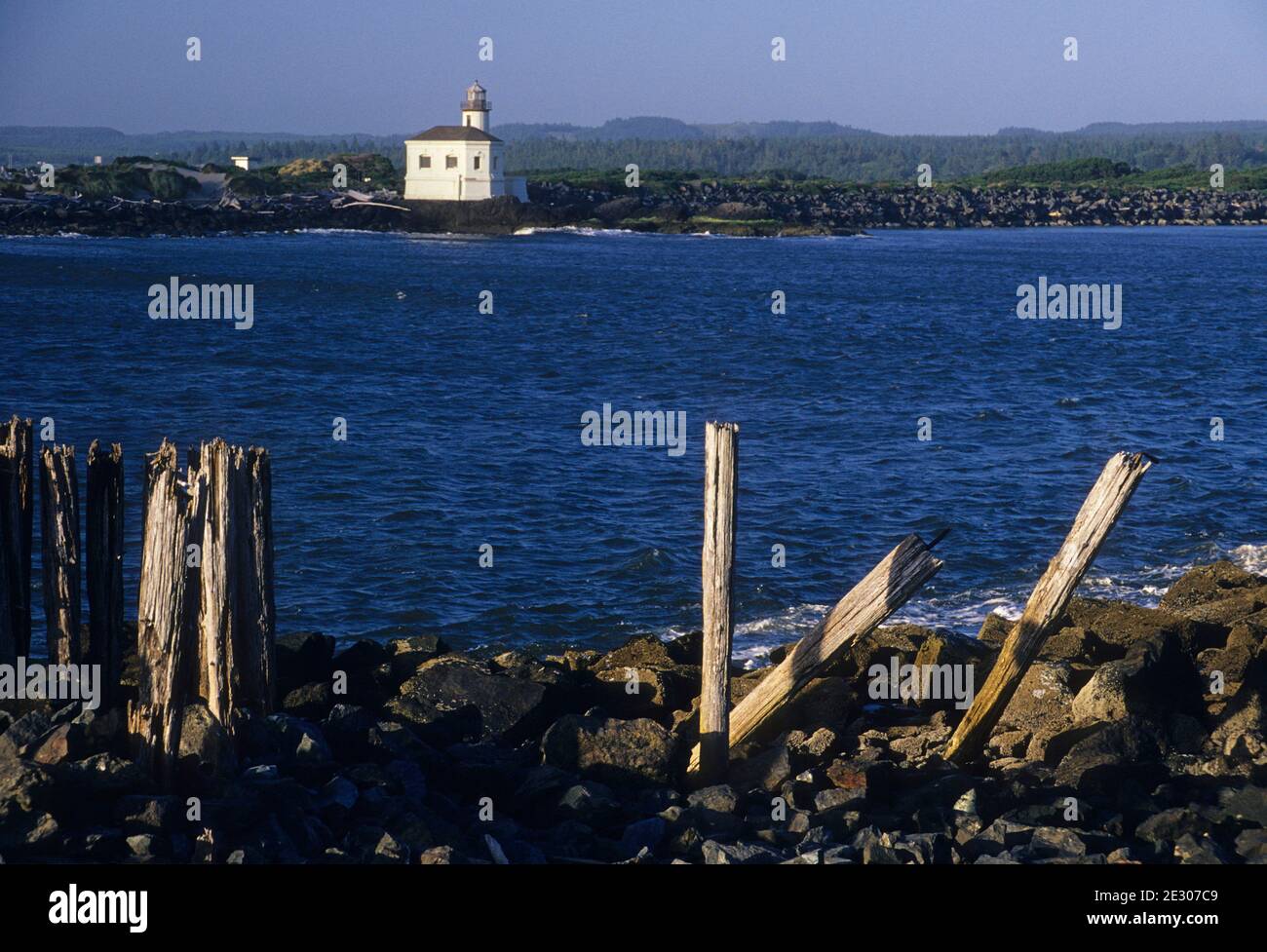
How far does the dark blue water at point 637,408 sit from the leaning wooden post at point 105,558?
6.43m

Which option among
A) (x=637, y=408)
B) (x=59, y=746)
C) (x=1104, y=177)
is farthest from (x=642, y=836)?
(x=1104, y=177)

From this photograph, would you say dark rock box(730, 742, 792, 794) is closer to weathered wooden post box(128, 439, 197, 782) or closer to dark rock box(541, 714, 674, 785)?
dark rock box(541, 714, 674, 785)

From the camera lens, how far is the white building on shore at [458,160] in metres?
103

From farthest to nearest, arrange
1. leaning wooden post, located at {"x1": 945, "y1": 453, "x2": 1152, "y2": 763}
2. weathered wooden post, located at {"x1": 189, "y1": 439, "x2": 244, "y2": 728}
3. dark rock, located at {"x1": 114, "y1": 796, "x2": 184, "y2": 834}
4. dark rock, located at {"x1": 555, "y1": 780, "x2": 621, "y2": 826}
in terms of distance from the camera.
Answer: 1. leaning wooden post, located at {"x1": 945, "y1": 453, "x2": 1152, "y2": 763}
2. weathered wooden post, located at {"x1": 189, "y1": 439, "x2": 244, "y2": 728}
3. dark rock, located at {"x1": 555, "y1": 780, "x2": 621, "y2": 826}
4. dark rock, located at {"x1": 114, "y1": 796, "x2": 184, "y2": 834}

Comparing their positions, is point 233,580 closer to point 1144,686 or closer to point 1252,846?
point 1252,846

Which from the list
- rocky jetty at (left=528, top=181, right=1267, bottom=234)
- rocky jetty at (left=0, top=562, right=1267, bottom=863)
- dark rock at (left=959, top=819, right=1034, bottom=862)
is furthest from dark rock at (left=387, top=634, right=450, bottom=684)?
rocky jetty at (left=528, top=181, right=1267, bottom=234)

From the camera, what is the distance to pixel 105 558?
436 inches

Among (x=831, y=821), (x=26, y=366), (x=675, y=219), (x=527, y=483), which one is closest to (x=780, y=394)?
(x=527, y=483)

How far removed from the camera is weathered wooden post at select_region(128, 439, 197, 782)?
31.7 ft

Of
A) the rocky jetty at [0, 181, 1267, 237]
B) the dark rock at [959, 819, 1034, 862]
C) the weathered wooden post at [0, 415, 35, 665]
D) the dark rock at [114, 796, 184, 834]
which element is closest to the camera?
the dark rock at [114, 796, 184, 834]

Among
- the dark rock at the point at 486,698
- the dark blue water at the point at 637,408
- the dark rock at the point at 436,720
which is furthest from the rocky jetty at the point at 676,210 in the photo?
the dark rock at the point at 436,720

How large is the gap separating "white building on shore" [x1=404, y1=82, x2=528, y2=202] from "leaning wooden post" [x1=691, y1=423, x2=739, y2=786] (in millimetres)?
95417

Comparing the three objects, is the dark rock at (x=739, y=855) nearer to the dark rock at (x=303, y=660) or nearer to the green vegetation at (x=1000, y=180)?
the dark rock at (x=303, y=660)

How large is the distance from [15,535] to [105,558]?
682mm
